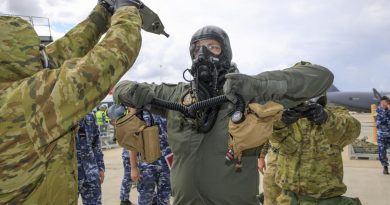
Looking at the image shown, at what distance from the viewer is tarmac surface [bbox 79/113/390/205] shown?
728 centimetres

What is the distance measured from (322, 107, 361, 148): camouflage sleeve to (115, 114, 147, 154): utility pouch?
177 centimetres

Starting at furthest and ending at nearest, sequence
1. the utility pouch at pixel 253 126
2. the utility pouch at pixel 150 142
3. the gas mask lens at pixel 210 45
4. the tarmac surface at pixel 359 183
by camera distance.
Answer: the tarmac surface at pixel 359 183 < the gas mask lens at pixel 210 45 < the utility pouch at pixel 150 142 < the utility pouch at pixel 253 126

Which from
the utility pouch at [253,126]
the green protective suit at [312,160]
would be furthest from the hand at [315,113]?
the utility pouch at [253,126]

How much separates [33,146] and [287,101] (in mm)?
1322

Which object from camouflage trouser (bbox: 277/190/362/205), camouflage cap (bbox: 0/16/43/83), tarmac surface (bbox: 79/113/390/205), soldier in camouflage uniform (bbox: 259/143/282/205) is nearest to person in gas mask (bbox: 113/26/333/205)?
camouflage cap (bbox: 0/16/43/83)

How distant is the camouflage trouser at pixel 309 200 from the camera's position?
355cm

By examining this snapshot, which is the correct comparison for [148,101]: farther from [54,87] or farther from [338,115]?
[338,115]

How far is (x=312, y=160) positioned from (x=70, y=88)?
2783mm

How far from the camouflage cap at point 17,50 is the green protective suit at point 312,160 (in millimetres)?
2450

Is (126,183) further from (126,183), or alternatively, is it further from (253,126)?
(253,126)

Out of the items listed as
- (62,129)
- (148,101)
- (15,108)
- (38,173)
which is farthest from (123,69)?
(148,101)

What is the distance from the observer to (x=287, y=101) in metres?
2.08

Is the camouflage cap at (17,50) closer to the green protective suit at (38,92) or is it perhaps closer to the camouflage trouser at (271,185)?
the green protective suit at (38,92)

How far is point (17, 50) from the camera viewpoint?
1712 millimetres
